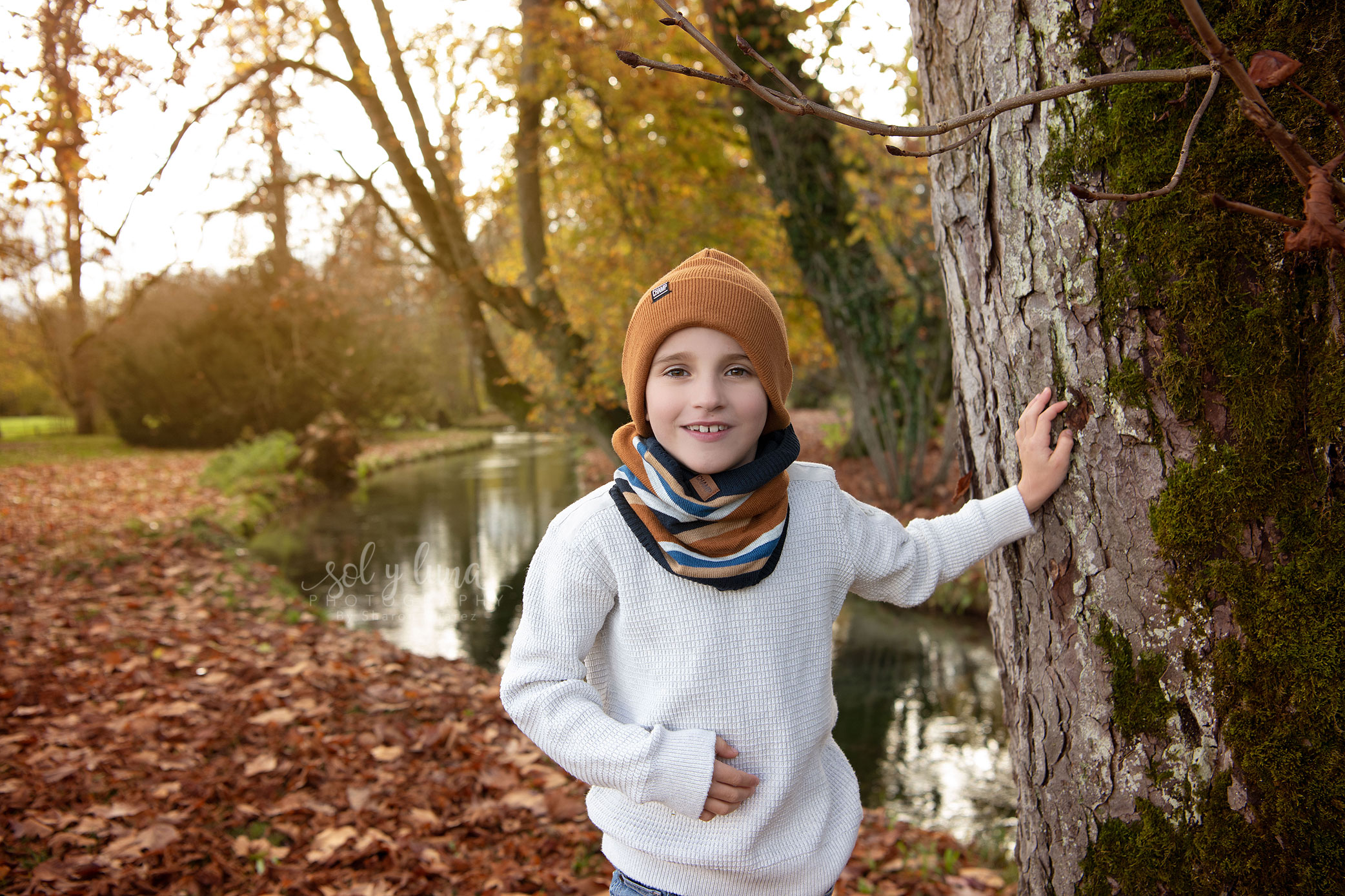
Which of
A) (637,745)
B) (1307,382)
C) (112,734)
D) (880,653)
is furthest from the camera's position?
(880,653)

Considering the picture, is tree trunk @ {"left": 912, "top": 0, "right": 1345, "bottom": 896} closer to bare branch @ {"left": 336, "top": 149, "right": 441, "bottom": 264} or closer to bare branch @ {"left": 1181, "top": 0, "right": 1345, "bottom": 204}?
bare branch @ {"left": 1181, "top": 0, "right": 1345, "bottom": 204}

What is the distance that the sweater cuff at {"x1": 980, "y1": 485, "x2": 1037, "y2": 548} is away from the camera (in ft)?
5.40

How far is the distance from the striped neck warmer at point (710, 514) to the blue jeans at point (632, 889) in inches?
22.8

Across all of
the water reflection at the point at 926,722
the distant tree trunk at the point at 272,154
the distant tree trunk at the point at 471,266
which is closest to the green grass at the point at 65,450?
the distant tree trunk at the point at 272,154

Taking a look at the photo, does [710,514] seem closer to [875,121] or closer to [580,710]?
[580,710]

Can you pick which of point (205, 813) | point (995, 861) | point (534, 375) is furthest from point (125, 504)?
point (995, 861)

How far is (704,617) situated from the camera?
1.55 m

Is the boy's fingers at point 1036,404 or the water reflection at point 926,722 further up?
the boy's fingers at point 1036,404

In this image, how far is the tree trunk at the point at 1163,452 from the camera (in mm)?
1326

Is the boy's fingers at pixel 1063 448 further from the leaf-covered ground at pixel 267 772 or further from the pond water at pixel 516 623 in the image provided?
the pond water at pixel 516 623

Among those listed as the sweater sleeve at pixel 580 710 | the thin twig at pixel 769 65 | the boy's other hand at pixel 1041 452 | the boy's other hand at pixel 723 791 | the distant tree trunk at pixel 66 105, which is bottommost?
the boy's other hand at pixel 723 791

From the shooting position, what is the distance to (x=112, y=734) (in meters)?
3.97

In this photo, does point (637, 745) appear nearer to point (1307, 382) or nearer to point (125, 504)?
point (1307, 382)

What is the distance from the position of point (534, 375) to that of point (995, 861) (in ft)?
26.7
